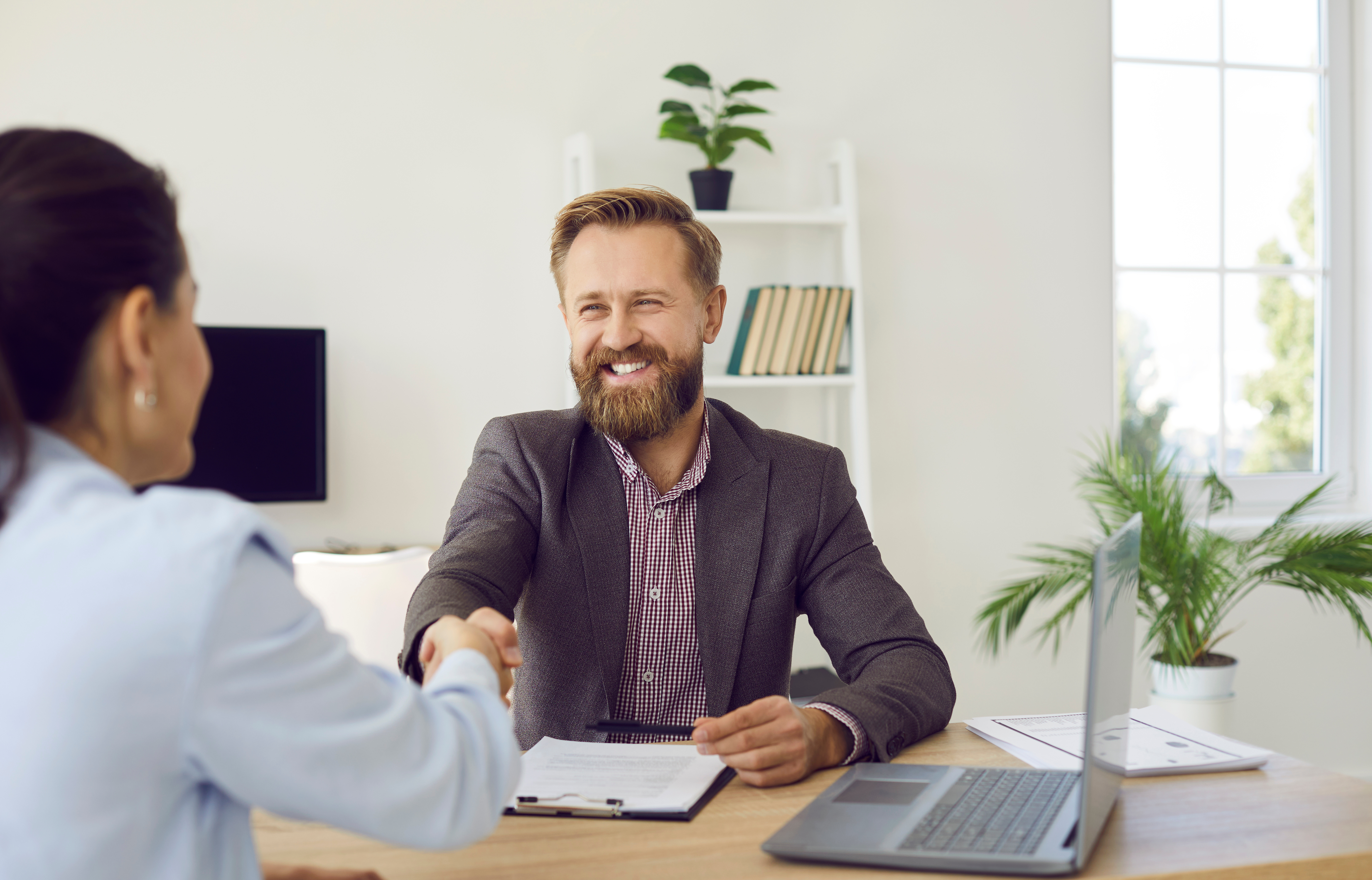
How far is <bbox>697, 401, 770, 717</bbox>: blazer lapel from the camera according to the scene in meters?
1.53

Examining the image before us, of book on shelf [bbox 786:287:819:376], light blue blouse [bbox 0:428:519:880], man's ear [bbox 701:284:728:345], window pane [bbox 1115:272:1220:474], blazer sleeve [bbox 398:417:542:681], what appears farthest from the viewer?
window pane [bbox 1115:272:1220:474]

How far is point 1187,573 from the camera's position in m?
2.73

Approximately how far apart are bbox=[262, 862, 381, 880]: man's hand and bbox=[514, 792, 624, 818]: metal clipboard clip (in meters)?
0.18

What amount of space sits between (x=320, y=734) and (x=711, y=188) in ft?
8.52

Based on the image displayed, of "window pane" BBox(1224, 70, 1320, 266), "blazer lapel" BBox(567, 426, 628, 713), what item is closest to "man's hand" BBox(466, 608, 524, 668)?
"blazer lapel" BBox(567, 426, 628, 713)

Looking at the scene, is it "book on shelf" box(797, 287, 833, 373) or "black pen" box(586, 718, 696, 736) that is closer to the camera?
"black pen" box(586, 718, 696, 736)

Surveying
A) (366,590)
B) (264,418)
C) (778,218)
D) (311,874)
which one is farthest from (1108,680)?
(264,418)

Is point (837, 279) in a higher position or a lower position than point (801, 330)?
higher

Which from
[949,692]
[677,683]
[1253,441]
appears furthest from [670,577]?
[1253,441]

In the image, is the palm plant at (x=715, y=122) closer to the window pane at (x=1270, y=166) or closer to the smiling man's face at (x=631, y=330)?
the smiling man's face at (x=631, y=330)

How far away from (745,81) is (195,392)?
249 cm

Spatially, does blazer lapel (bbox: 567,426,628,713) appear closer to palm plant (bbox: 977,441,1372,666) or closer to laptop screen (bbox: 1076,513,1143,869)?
laptop screen (bbox: 1076,513,1143,869)

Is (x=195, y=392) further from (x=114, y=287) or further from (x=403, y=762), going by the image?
(x=403, y=762)

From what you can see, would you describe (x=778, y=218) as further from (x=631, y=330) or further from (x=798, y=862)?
(x=798, y=862)
